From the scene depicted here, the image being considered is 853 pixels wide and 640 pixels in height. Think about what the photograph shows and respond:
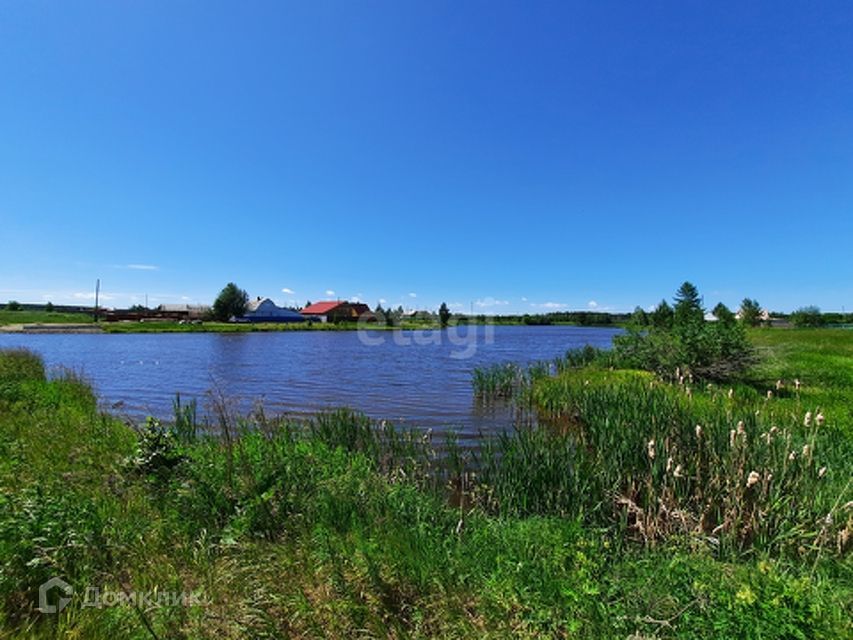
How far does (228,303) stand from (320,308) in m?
33.7

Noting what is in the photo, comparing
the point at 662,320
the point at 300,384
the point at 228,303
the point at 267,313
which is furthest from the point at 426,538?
the point at 267,313

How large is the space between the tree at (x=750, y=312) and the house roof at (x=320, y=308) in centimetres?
9446

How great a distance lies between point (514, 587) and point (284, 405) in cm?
1402

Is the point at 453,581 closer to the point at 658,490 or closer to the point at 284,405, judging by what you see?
the point at 658,490

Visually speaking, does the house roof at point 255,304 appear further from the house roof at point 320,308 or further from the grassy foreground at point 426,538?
the grassy foreground at point 426,538

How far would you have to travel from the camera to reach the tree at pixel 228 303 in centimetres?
9038

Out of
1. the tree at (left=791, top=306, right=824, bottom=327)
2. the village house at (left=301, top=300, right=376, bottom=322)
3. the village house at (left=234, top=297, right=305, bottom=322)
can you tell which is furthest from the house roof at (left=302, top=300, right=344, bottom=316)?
the tree at (left=791, top=306, right=824, bottom=327)

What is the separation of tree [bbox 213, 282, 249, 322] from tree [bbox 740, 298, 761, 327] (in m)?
101

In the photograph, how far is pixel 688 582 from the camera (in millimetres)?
3180

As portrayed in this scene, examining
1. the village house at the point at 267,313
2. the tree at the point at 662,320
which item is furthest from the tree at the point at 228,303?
the tree at the point at 662,320

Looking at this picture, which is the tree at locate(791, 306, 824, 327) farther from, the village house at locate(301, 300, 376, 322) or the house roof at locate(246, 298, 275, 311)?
the house roof at locate(246, 298, 275, 311)

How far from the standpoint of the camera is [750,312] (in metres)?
82.9

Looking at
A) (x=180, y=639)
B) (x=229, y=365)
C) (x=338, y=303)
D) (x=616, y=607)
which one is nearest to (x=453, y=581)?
(x=616, y=607)

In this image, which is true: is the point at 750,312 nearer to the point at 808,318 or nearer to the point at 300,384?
the point at 808,318
